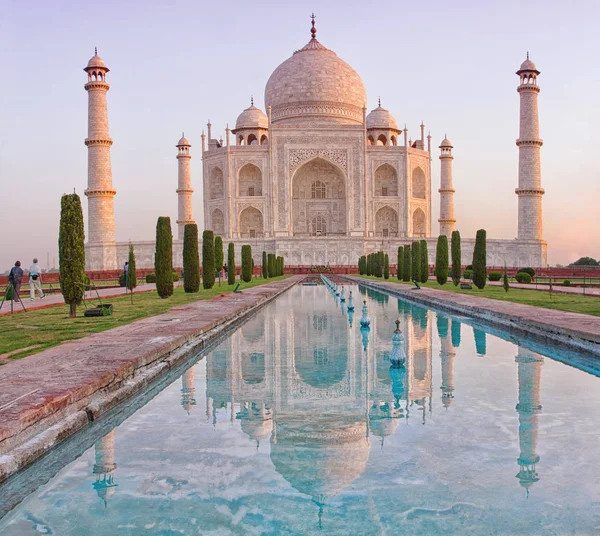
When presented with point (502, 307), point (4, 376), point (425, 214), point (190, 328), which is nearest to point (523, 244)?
point (425, 214)

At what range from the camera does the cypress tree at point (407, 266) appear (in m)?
19.9

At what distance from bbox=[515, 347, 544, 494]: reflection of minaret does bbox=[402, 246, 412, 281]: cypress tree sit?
46.7 ft

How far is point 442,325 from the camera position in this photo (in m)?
7.99

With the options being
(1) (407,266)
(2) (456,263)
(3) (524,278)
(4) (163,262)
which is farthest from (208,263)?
(3) (524,278)

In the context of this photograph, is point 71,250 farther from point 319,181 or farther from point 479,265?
point 319,181

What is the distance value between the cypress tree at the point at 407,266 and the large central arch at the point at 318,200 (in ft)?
48.3

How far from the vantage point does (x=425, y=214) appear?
35812 millimetres

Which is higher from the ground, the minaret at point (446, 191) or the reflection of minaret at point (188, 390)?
the minaret at point (446, 191)

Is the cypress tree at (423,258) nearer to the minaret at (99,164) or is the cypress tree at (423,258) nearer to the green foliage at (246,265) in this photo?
the green foliage at (246,265)

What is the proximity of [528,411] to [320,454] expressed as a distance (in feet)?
4.64

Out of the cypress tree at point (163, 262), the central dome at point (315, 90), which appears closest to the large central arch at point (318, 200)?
the central dome at point (315, 90)

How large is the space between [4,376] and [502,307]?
22.8 ft

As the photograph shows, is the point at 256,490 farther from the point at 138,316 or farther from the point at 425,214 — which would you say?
the point at 425,214

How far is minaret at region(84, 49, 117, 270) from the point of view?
→ 27.6 meters
